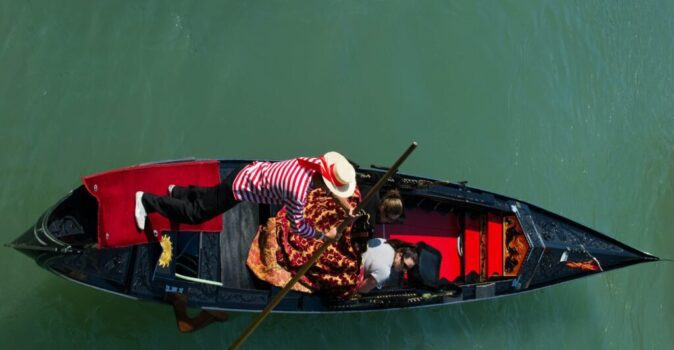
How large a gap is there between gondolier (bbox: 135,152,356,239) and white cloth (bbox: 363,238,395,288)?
347 mm

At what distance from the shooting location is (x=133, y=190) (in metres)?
3.38

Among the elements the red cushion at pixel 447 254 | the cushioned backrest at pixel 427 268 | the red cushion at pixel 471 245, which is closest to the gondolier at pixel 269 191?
the cushioned backrest at pixel 427 268

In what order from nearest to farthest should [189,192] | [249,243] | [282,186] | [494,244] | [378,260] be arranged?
[282,186] → [189,192] → [378,260] → [249,243] → [494,244]

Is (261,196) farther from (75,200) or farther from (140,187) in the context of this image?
(75,200)

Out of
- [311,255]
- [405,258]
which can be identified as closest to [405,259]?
[405,258]

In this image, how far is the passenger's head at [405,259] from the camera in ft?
12.1

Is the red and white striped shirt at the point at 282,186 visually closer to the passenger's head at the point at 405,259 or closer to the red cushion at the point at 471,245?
the passenger's head at the point at 405,259

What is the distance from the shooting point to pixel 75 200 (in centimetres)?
325

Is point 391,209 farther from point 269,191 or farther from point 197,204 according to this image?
point 197,204

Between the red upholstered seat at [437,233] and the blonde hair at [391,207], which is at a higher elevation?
the blonde hair at [391,207]

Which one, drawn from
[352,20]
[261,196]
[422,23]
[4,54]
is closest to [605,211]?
[422,23]

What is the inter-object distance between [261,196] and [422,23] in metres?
2.77

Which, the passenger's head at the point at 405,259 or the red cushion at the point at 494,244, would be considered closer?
the passenger's head at the point at 405,259

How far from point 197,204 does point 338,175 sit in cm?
85
